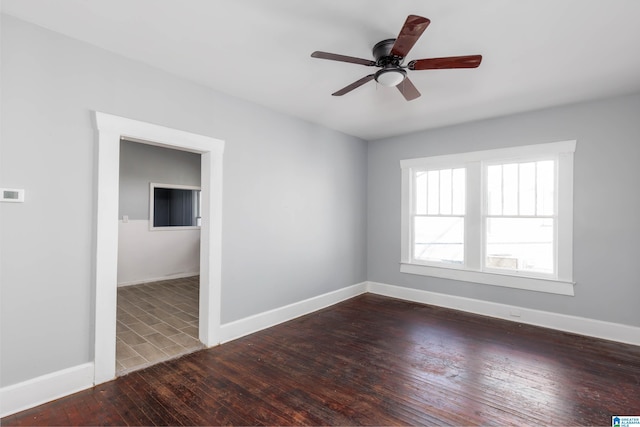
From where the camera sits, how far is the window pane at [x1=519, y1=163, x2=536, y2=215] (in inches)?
159

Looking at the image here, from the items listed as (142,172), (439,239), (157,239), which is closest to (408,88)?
(439,239)

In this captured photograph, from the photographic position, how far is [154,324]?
3.78 metres

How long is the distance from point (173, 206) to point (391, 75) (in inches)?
224

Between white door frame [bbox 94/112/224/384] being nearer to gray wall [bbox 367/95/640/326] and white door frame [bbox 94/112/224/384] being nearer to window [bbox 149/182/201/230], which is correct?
window [bbox 149/182/201/230]

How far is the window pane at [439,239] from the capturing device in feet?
15.3

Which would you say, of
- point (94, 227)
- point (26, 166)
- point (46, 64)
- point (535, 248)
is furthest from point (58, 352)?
point (535, 248)

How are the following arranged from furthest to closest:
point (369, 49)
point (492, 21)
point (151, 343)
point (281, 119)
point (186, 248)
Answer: point (186, 248) → point (281, 119) → point (151, 343) → point (369, 49) → point (492, 21)

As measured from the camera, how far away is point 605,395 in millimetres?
2385

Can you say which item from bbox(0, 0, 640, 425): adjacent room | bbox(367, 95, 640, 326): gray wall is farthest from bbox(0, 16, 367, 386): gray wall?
bbox(367, 95, 640, 326): gray wall

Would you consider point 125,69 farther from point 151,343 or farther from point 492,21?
point 492,21

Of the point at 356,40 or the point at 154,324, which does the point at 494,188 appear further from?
the point at 154,324

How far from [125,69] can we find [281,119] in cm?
181

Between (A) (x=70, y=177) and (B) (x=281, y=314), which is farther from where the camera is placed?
(B) (x=281, y=314)

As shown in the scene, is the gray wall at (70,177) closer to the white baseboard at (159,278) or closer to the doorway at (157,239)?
the doorway at (157,239)
